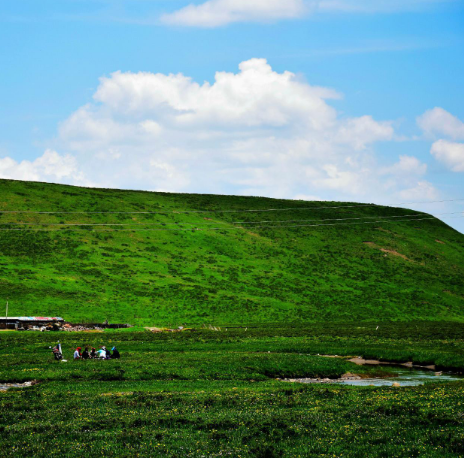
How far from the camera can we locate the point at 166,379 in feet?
143

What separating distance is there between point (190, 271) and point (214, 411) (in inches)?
4968

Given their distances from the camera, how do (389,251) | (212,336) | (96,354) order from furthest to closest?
(389,251) → (212,336) → (96,354)

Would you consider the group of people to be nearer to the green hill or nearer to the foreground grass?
the foreground grass

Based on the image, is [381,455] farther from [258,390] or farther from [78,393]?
[78,393]

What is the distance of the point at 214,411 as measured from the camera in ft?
93.2

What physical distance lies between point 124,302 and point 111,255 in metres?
29.4

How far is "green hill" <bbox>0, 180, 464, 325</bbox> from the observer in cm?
12594

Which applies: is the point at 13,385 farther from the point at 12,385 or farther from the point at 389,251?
the point at 389,251

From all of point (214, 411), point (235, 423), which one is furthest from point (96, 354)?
point (235, 423)

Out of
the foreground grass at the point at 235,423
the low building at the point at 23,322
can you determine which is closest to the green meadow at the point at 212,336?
the foreground grass at the point at 235,423

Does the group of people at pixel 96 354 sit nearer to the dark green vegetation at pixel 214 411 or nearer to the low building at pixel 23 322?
the dark green vegetation at pixel 214 411

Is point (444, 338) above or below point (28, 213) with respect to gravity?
below

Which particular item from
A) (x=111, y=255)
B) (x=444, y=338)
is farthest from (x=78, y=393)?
(x=111, y=255)

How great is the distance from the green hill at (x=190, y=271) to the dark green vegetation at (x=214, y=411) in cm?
6953
